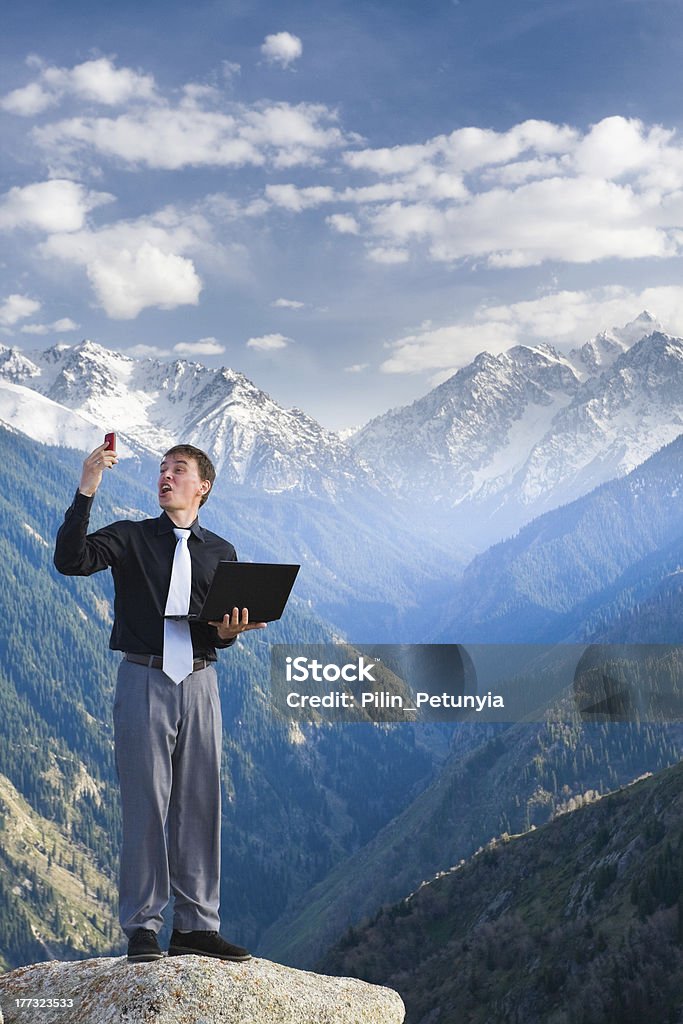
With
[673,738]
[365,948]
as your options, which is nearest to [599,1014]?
[365,948]

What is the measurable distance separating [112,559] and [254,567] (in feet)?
5.86

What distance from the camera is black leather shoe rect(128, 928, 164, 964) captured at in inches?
390

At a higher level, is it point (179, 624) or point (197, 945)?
point (179, 624)

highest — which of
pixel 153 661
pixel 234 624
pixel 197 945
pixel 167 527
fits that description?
pixel 167 527

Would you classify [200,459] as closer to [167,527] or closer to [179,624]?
[167,527]

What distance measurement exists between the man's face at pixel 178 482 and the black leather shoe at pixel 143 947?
4696mm

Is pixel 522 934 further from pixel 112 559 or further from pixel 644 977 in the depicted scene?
pixel 112 559

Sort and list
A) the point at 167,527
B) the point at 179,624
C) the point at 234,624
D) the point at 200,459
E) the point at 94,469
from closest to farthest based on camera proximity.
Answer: the point at 94,469, the point at 234,624, the point at 179,624, the point at 167,527, the point at 200,459

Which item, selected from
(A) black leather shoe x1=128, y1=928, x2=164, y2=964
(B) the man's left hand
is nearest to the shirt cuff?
(B) the man's left hand

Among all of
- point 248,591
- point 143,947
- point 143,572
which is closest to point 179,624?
point 143,572

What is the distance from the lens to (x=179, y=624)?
9.85 metres

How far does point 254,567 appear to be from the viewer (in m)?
9.21

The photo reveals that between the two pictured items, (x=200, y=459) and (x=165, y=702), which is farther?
(x=200, y=459)

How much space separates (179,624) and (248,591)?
96cm
